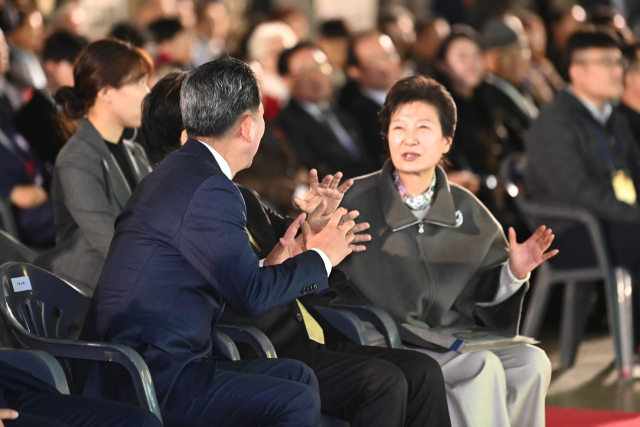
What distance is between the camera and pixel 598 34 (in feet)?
15.7

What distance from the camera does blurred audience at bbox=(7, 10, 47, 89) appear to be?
221 inches

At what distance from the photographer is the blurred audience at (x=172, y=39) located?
595 centimetres

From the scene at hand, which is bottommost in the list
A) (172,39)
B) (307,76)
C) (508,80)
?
(508,80)

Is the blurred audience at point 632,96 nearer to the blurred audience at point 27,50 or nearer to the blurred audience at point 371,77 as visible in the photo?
the blurred audience at point 371,77

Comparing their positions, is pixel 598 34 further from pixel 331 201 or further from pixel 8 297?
pixel 8 297

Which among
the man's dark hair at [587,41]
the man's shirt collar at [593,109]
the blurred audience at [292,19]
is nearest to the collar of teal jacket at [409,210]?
the man's shirt collar at [593,109]

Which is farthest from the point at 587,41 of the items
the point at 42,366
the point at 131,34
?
the point at 42,366

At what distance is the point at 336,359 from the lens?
9.39ft

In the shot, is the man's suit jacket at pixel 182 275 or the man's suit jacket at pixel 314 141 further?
the man's suit jacket at pixel 314 141

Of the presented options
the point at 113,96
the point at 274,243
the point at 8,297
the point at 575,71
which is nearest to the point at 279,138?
the point at 575,71

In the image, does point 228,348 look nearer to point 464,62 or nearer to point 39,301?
point 39,301

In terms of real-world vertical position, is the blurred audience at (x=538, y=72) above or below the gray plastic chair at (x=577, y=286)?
above

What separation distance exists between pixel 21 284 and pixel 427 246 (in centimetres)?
142

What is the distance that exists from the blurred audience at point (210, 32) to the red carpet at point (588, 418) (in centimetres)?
417
